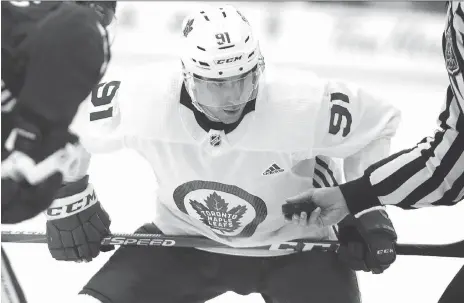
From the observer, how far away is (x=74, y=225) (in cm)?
184

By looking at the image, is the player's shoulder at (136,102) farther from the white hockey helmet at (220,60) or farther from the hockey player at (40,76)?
the hockey player at (40,76)

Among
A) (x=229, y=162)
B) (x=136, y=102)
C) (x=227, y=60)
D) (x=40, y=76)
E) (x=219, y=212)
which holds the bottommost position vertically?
(x=219, y=212)

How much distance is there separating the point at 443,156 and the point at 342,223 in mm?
385

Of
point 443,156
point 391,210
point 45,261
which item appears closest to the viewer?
point 443,156

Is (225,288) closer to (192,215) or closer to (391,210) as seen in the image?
(192,215)

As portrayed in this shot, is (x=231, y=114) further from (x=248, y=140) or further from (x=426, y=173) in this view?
(x=426, y=173)

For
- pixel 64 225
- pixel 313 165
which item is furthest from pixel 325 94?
pixel 64 225

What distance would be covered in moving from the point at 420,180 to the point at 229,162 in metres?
0.44

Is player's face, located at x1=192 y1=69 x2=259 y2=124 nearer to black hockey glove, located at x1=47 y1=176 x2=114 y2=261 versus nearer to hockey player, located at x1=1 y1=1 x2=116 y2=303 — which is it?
black hockey glove, located at x1=47 y1=176 x2=114 y2=261

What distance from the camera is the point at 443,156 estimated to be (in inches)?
59.1

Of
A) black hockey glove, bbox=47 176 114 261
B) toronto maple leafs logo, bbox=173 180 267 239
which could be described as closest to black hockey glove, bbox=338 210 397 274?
toronto maple leafs logo, bbox=173 180 267 239

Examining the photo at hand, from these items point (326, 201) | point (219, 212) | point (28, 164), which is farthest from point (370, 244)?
point (28, 164)

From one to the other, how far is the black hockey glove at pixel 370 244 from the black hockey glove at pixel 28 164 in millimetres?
908

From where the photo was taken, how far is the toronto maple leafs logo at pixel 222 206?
1.76 m
